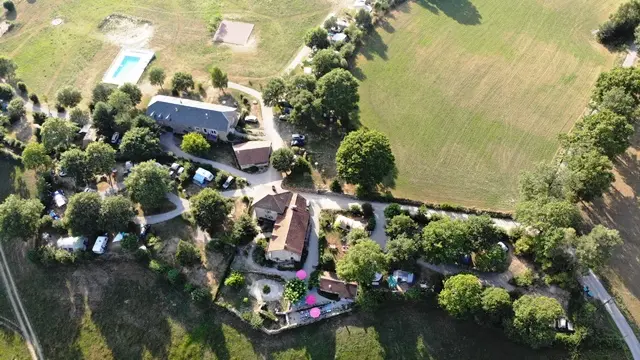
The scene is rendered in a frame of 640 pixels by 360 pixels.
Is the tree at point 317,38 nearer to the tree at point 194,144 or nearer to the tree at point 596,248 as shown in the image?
the tree at point 194,144

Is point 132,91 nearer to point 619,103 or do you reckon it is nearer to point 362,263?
point 362,263

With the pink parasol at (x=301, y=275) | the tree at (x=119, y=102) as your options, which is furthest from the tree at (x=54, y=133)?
the pink parasol at (x=301, y=275)

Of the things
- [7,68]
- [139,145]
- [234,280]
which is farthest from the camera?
[7,68]

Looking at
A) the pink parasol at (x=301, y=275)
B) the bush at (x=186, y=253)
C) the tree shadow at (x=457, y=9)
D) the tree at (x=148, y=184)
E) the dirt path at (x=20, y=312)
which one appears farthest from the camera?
the tree shadow at (x=457, y=9)

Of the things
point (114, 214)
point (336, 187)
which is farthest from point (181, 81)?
point (336, 187)

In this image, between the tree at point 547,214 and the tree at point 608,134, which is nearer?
the tree at point 547,214

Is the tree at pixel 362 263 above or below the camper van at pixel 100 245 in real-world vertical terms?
above
